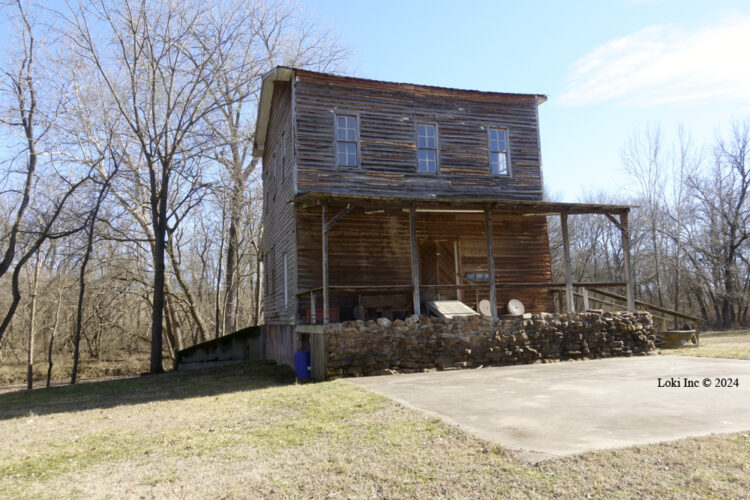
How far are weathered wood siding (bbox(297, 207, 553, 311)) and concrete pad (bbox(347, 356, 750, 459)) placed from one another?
404 cm

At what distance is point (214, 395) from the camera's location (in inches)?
403

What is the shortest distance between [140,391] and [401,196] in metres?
8.19

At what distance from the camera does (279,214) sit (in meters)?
16.3

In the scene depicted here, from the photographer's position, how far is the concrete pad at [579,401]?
5.29m

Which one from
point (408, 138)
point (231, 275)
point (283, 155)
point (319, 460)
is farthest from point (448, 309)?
point (231, 275)

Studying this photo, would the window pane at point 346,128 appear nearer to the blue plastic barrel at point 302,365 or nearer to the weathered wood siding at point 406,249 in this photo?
the weathered wood siding at point 406,249

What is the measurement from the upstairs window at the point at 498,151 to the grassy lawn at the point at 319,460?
10.2 m

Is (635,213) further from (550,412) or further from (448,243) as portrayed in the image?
(550,412)

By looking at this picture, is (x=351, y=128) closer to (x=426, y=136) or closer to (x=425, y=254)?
(x=426, y=136)

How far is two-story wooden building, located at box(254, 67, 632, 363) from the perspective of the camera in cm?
1372

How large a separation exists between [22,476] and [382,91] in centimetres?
1282

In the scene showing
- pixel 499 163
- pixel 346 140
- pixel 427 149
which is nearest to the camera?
pixel 346 140

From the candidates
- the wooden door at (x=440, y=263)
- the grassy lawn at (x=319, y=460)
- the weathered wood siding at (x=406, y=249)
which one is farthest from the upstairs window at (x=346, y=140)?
the grassy lawn at (x=319, y=460)

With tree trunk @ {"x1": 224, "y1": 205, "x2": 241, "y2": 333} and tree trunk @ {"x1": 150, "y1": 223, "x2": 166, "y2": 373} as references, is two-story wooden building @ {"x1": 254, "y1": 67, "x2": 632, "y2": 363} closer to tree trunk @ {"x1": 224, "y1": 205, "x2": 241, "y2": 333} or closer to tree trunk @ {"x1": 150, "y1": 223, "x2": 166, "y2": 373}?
tree trunk @ {"x1": 150, "y1": 223, "x2": 166, "y2": 373}
